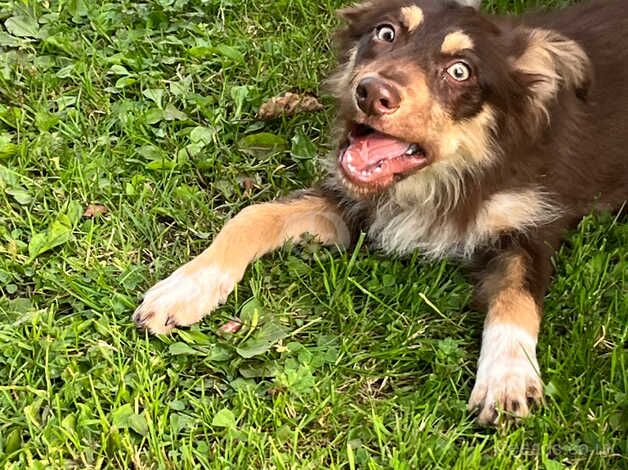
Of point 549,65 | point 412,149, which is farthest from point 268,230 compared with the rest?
point 549,65

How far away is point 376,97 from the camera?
126 inches

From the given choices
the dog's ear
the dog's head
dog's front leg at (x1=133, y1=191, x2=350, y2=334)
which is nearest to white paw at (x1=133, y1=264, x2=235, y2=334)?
Answer: dog's front leg at (x1=133, y1=191, x2=350, y2=334)

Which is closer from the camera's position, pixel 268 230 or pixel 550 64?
pixel 550 64

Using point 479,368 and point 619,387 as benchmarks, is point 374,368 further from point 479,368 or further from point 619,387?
point 619,387

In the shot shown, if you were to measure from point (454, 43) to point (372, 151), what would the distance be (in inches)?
19.9

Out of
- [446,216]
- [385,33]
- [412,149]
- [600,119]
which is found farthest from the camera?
[600,119]

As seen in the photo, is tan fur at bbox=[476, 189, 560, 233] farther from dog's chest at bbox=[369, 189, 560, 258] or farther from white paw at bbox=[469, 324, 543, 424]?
white paw at bbox=[469, 324, 543, 424]

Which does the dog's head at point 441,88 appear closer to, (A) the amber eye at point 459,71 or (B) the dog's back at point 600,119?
(A) the amber eye at point 459,71

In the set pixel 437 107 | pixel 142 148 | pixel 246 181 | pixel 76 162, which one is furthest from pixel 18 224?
pixel 437 107

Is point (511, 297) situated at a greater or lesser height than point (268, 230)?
greater

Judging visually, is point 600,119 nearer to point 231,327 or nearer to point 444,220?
point 444,220

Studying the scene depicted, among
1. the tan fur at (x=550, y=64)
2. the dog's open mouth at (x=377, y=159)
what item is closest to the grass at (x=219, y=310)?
the dog's open mouth at (x=377, y=159)

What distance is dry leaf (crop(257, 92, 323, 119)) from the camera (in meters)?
4.57

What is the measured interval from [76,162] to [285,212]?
104cm
